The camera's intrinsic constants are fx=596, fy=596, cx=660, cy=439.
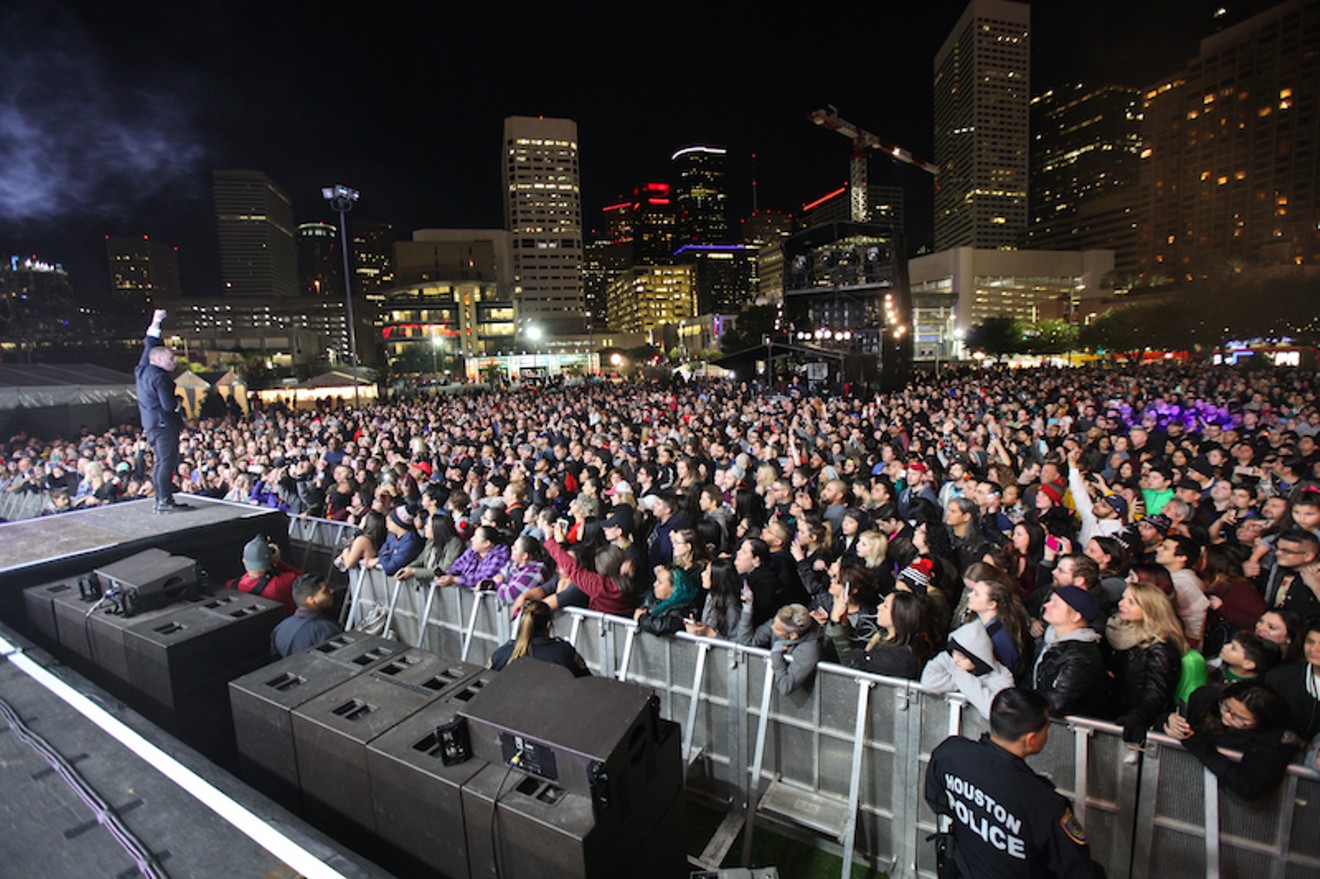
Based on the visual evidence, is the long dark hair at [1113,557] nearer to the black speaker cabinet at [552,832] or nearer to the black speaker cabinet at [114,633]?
the black speaker cabinet at [552,832]

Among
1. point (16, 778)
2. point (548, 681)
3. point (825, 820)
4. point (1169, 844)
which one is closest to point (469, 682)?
point (548, 681)

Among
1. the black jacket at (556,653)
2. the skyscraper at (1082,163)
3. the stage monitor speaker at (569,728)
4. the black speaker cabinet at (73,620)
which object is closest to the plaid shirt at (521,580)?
the black jacket at (556,653)

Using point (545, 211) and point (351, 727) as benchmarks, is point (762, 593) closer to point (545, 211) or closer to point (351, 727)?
point (351, 727)

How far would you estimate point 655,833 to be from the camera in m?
2.31

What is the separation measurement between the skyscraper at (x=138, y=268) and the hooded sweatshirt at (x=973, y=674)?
541 feet

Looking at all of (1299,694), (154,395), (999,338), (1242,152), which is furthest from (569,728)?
(1242,152)

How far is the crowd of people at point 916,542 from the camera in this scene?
3.12 meters

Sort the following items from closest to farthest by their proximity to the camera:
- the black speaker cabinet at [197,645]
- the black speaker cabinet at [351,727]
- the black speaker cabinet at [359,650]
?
1. the black speaker cabinet at [351,727]
2. the black speaker cabinet at [359,650]
3. the black speaker cabinet at [197,645]

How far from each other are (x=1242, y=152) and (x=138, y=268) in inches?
8296

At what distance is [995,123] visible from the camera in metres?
164

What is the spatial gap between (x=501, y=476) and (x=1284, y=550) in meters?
8.49

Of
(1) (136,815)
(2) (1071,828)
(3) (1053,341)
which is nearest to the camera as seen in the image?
(1) (136,815)

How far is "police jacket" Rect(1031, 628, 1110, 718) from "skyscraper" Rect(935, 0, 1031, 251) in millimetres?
185046

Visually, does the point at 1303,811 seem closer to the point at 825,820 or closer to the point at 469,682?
the point at 825,820
